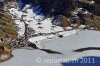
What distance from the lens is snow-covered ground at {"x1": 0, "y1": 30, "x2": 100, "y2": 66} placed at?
17.5 metres

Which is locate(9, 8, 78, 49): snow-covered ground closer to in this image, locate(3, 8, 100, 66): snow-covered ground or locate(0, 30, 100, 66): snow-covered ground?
locate(3, 8, 100, 66): snow-covered ground

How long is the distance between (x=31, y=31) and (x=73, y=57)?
→ 448cm

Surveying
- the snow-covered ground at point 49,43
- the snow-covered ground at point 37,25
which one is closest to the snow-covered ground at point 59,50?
the snow-covered ground at point 49,43

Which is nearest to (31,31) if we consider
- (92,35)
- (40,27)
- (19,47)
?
(40,27)

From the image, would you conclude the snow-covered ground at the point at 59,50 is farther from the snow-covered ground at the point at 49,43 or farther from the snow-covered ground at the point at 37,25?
the snow-covered ground at the point at 37,25

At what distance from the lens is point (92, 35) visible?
20188 millimetres

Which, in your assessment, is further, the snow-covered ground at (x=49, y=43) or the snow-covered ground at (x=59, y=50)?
the snow-covered ground at (x=49, y=43)

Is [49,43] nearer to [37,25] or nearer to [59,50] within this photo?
[59,50]

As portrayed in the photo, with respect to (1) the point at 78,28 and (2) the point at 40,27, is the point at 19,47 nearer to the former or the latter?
(2) the point at 40,27

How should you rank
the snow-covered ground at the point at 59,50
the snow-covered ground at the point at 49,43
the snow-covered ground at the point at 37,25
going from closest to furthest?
the snow-covered ground at the point at 59,50, the snow-covered ground at the point at 49,43, the snow-covered ground at the point at 37,25

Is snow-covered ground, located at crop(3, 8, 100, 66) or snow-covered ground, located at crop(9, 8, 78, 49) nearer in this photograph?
snow-covered ground, located at crop(3, 8, 100, 66)

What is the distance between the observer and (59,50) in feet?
61.3

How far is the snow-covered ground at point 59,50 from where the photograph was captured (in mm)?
17469

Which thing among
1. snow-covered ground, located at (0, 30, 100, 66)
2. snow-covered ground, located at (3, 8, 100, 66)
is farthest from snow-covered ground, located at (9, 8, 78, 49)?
snow-covered ground, located at (0, 30, 100, 66)
